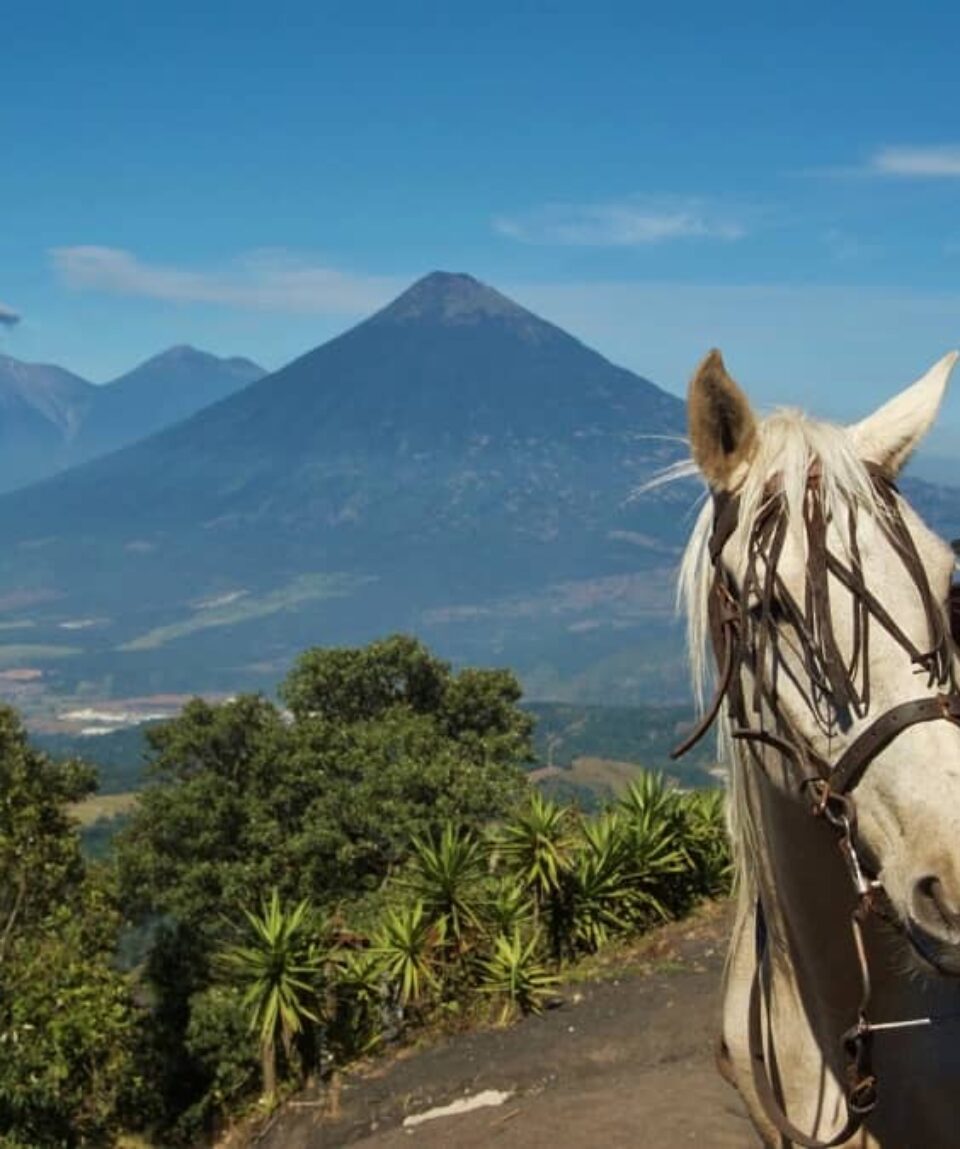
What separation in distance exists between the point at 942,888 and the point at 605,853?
9133 mm

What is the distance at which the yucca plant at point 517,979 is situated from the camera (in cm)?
936

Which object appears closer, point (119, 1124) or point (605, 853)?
point (605, 853)

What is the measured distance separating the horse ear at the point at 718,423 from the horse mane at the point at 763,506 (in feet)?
0.12

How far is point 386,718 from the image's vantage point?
70.3 feet

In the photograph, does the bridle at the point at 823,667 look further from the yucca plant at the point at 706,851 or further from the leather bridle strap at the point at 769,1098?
the yucca plant at the point at 706,851

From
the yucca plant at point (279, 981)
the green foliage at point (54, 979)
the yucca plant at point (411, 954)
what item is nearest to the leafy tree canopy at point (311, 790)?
the green foliage at point (54, 979)

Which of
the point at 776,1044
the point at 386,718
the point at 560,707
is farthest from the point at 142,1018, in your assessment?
the point at 560,707

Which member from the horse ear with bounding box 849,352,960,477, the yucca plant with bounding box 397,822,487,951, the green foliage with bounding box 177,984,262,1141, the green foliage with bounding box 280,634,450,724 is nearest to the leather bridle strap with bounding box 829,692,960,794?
the horse ear with bounding box 849,352,960,477

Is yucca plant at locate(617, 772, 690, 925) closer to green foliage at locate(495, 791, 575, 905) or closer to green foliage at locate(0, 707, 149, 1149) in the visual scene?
green foliage at locate(495, 791, 575, 905)

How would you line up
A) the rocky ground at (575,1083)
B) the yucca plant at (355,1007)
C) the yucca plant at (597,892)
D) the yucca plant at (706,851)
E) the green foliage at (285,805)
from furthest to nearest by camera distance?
Result: the green foliage at (285,805), the yucca plant at (706,851), the yucca plant at (597,892), the yucca plant at (355,1007), the rocky ground at (575,1083)

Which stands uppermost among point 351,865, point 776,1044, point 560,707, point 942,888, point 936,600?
point 936,600

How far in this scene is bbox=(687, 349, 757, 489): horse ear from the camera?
220 cm

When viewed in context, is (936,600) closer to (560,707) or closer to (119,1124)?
(119,1124)

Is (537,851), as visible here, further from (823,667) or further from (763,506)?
(823,667)
